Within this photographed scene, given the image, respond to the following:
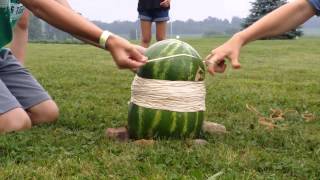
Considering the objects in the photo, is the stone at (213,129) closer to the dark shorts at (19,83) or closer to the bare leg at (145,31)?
the dark shorts at (19,83)

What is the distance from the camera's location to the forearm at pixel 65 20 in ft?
12.3

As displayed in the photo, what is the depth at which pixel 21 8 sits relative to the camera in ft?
16.9

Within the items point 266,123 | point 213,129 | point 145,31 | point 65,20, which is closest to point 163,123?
point 213,129

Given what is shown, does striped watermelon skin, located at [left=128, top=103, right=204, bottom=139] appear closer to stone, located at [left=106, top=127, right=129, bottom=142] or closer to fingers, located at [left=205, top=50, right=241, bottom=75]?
stone, located at [left=106, top=127, right=129, bottom=142]

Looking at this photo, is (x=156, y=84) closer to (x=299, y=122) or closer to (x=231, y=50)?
(x=231, y=50)

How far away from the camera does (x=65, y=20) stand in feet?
12.5

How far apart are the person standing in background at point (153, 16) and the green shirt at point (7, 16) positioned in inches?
174

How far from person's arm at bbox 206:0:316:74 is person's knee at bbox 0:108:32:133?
178cm

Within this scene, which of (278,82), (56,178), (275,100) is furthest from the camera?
(278,82)

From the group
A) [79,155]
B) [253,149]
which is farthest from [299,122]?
[79,155]

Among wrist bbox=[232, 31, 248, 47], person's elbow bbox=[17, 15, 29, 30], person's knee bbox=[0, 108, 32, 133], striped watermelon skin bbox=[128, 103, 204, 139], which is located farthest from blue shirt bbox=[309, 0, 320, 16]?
person's elbow bbox=[17, 15, 29, 30]

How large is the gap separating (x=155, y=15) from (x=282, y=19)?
5.61 metres

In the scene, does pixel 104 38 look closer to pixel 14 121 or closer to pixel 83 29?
pixel 83 29

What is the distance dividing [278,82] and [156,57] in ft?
16.9
